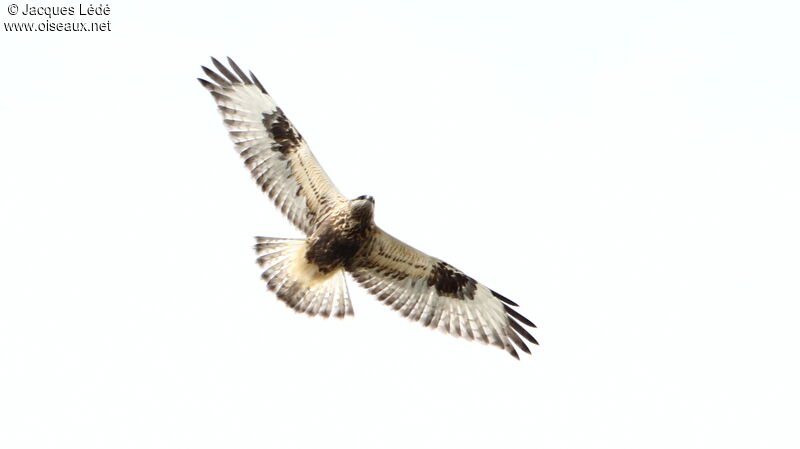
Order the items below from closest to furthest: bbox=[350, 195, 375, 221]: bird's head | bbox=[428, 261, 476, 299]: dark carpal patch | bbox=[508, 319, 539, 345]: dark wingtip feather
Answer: bbox=[350, 195, 375, 221]: bird's head, bbox=[428, 261, 476, 299]: dark carpal patch, bbox=[508, 319, 539, 345]: dark wingtip feather

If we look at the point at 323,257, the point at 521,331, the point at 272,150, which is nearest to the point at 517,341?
the point at 521,331

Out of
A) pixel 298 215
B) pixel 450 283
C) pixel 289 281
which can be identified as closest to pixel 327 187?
pixel 298 215

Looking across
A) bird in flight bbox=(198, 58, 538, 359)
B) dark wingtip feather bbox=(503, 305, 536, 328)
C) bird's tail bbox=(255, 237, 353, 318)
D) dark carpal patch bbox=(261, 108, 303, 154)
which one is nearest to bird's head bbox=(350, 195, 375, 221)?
bird in flight bbox=(198, 58, 538, 359)

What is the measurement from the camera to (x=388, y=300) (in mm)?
10812

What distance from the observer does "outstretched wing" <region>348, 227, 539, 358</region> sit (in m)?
10.6

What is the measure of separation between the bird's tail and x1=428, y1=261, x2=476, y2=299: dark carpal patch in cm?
115

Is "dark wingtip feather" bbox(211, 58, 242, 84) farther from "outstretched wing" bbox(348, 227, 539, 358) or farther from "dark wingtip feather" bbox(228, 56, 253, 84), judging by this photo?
"outstretched wing" bbox(348, 227, 539, 358)

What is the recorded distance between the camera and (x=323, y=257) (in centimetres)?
1034

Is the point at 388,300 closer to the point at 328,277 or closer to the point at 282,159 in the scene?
the point at 328,277

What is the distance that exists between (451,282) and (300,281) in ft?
6.38

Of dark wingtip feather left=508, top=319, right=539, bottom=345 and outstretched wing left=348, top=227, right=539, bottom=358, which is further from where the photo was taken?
dark wingtip feather left=508, top=319, right=539, bottom=345

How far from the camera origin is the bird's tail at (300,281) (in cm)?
1049

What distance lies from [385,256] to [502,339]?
1.96m

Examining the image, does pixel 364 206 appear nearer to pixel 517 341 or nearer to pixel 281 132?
pixel 281 132
